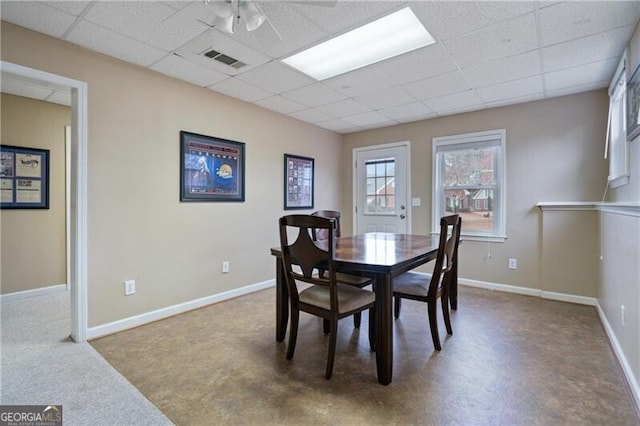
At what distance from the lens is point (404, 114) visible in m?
4.34

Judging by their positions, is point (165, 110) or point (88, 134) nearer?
point (88, 134)

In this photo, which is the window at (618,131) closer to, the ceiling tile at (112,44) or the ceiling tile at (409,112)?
the ceiling tile at (409,112)

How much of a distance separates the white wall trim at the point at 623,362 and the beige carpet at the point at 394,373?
39 millimetres

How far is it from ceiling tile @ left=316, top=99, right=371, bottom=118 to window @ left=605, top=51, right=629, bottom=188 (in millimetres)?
2368

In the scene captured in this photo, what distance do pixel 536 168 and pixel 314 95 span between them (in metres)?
2.74

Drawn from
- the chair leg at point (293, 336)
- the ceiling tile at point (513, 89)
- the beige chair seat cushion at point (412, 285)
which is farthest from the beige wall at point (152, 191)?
the ceiling tile at point (513, 89)

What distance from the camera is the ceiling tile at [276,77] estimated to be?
2.90 meters

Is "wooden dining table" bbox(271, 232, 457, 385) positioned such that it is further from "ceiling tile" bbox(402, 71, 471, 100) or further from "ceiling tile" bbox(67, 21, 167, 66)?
"ceiling tile" bbox(67, 21, 167, 66)

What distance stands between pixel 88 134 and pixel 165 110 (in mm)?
732

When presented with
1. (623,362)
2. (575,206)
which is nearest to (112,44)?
(623,362)

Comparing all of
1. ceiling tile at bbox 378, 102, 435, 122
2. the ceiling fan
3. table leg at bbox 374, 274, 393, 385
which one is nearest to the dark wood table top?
table leg at bbox 374, 274, 393, 385

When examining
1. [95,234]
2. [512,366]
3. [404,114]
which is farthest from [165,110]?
[512,366]

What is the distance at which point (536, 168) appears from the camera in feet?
12.4

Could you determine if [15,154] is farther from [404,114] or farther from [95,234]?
[404,114]
